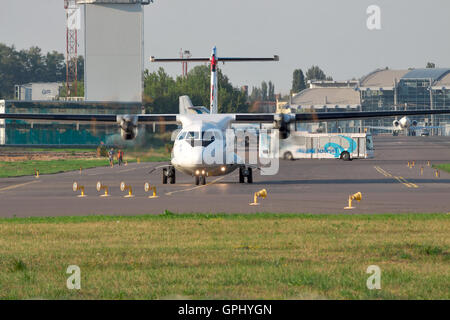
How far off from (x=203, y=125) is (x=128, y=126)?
4853mm

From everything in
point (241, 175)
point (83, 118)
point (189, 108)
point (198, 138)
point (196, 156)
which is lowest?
point (241, 175)

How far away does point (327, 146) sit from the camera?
3132 inches

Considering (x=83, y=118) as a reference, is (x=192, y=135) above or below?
below

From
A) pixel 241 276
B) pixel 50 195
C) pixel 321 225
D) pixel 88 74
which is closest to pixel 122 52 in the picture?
pixel 88 74

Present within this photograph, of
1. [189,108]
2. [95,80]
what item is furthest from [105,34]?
[189,108]

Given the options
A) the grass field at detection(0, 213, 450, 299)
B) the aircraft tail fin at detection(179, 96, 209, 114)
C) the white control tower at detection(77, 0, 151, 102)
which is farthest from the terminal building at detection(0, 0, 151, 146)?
the grass field at detection(0, 213, 450, 299)

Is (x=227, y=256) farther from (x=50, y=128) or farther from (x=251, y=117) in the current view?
(x=50, y=128)

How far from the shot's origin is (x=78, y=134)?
108938 mm

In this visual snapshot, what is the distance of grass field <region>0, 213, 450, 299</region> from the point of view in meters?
11.6

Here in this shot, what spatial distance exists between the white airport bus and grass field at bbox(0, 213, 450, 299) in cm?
5528

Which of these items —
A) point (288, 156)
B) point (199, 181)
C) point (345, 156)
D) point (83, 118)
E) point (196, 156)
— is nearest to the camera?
point (196, 156)

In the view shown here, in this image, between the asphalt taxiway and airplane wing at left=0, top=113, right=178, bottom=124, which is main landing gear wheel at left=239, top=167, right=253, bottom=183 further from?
airplane wing at left=0, top=113, right=178, bottom=124

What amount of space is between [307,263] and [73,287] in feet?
14.7

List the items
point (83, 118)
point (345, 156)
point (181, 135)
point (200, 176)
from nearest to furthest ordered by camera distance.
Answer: point (181, 135), point (200, 176), point (83, 118), point (345, 156)
